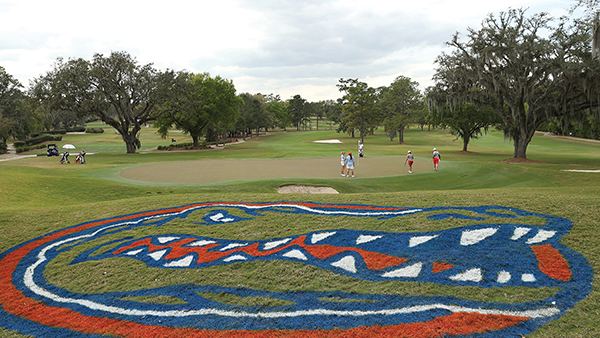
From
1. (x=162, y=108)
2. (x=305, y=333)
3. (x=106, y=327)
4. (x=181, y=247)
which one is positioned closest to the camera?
(x=305, y=333)

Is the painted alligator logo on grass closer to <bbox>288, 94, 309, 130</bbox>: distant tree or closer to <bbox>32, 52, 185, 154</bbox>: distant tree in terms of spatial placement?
<bbox>32, 52, 185, 154</bbox>: distant tree

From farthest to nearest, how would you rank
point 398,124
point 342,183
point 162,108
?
point 398,124, point 162,108, point 342,183

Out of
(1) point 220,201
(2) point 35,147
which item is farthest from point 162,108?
(1) point 220,201

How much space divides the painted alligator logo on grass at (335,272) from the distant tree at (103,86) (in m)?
38.3

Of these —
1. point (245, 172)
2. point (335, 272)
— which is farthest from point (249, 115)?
point (335, 272)

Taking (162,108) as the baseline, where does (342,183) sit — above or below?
below

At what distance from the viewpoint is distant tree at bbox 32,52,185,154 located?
129 feet

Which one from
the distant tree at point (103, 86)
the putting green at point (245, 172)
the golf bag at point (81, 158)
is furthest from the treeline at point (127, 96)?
the putting green at point (245, 172)

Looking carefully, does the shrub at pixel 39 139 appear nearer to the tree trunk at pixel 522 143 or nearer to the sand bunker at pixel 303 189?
the sand bunker at pixel 303 189

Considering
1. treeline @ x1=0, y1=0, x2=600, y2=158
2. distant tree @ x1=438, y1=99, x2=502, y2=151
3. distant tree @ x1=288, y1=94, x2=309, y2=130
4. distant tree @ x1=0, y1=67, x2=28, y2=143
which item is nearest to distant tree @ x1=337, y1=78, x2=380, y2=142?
treeline @ x1=0, y1=0, x2=600, y2=158

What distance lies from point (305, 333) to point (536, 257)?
4.84 metres

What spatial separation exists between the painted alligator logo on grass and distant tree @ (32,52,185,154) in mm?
38292

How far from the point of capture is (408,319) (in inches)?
190

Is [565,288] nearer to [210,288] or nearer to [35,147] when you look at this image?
[210,288]
